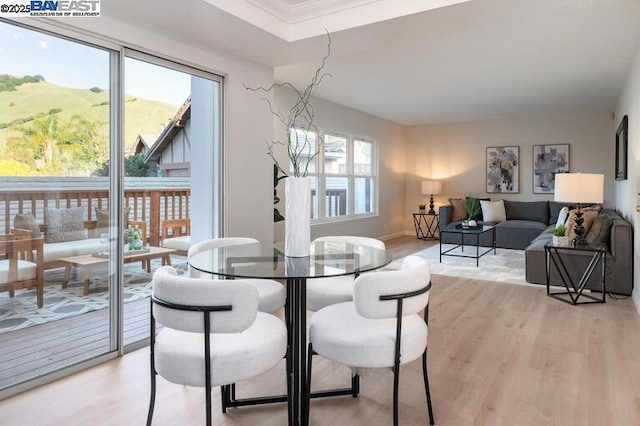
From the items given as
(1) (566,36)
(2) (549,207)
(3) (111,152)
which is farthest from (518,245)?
(3) (111,152)

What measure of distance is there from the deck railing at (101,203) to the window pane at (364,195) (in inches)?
182

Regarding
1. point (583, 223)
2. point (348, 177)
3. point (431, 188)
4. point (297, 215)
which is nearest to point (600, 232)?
point (583, 223)

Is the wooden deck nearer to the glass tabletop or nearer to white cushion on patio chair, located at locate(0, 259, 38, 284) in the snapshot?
white cushion on patio chair, located at locate(0, 259, 38, 284)

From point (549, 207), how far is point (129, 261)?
23.8 ft

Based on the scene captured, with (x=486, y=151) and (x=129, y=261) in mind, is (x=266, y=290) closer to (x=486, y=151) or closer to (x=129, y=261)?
(x=129, y=261)

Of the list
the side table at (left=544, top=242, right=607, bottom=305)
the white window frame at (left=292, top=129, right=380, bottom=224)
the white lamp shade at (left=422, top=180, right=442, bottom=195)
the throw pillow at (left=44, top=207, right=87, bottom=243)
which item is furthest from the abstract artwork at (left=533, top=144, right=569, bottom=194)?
the throw pillow at (left=44, top=207, right=87, bottom=243)

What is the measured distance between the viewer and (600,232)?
169 inches

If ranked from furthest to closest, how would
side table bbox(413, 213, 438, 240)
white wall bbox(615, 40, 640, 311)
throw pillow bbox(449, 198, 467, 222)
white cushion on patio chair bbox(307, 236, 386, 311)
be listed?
1. side table bbox(413, 213, 438, 240)
2. throw pillow bbox(449, 198, 467, 222)
3. white wall bbox(615, 40, 640, 311)
4. white cushion on patio chair bbox(307, 236, 386, 311)

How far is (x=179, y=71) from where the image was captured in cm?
322

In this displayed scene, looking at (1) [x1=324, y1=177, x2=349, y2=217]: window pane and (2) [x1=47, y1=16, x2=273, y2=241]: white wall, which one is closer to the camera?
(2) [x1=47, y1=16, x2=273, y2=241]: white wall

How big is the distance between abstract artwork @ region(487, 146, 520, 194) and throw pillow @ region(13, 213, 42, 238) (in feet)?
25.8

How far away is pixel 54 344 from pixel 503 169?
793 centimetres

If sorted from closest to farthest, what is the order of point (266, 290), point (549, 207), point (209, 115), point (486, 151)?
point (266, 290)
point (209, 115)
point (549, 207)
point (486, 151)

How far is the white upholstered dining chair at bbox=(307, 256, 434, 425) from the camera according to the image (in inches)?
64.7
